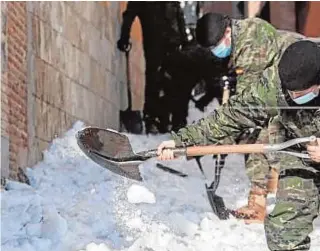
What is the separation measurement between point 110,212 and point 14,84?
156 centimetres

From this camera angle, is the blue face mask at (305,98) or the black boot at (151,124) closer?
the blue face mask at (305,98)

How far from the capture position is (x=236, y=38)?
6.77m

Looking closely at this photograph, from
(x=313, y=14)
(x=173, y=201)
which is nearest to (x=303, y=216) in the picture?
(x=173, y=201)

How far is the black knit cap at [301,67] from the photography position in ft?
15.8

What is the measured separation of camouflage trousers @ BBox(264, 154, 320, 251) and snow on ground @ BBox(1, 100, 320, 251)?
1.03 meters

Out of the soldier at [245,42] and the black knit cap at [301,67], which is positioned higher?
the black knit cap at [301,67]

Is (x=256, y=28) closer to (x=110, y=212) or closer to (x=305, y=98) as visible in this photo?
(x=110, y=212)

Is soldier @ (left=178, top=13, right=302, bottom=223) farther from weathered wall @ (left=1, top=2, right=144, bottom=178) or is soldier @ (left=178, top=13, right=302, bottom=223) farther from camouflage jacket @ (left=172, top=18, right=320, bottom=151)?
weathered wall @ (left=1, top=2, right=144, bottom=178)

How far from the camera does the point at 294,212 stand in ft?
17.1

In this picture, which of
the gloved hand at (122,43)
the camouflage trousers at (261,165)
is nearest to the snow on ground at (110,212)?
the camouflage trousers at (261,165)

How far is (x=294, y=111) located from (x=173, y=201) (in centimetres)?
298

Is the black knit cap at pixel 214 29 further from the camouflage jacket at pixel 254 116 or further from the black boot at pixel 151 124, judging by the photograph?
the black boot at pixel 151 124

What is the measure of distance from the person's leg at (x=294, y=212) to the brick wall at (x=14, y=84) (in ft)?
9.49

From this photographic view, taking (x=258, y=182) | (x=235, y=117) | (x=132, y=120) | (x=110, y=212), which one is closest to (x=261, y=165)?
(x=258, y=182)
